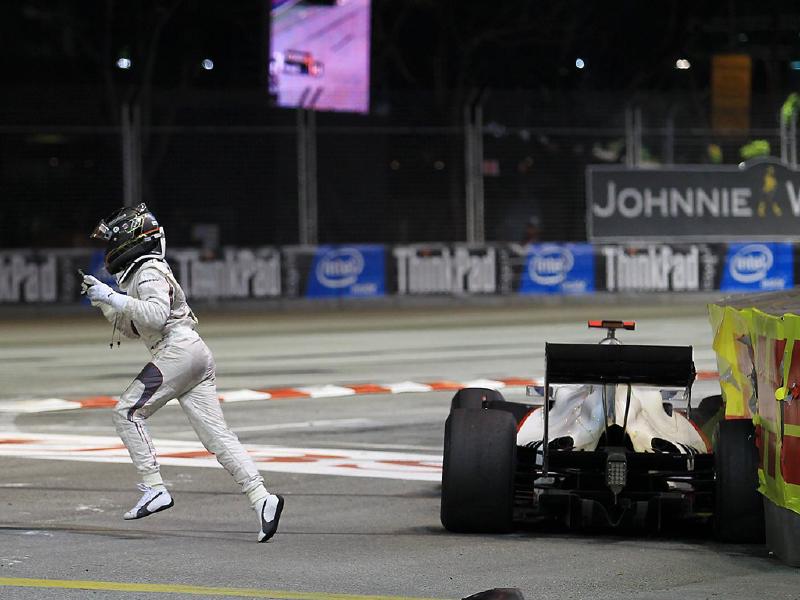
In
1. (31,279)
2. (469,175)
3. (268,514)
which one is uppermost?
(469,175)

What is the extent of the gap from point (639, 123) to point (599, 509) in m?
24.3

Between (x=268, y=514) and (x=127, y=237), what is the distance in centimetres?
164

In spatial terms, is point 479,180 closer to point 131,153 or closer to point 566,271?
point 566,271

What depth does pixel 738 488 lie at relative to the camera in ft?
25.5

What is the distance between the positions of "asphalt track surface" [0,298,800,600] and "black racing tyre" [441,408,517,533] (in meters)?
0.11

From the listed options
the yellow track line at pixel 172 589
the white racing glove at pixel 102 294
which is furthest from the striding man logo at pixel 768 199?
the yellow track line at pixel 172 589

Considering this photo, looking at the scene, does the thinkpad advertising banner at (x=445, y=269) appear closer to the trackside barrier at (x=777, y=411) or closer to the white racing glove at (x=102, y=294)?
the trackside barrier at (x=777, y=411)

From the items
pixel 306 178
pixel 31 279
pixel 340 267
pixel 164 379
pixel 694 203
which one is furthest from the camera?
pixel 694 203

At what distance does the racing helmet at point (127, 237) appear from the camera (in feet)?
26.9

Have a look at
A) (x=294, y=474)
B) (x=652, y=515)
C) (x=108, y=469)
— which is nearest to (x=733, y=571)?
(x=652, y=515)

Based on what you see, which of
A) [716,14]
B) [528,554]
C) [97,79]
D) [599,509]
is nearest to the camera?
[528,554]

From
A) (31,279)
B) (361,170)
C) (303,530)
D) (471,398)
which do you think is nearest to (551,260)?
(361,170)

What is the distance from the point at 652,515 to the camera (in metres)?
8.05

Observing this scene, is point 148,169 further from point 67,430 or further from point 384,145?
point 67,430
